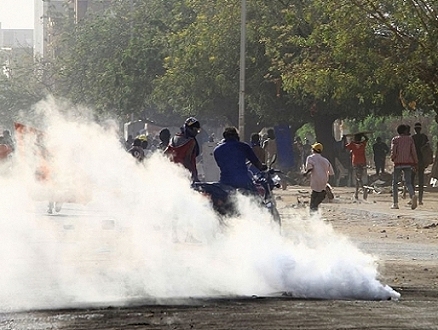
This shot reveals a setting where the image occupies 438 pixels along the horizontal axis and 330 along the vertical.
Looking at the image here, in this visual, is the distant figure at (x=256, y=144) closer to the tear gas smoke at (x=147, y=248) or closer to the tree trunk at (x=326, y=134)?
the tear gas smoke at (x=147, y=248)

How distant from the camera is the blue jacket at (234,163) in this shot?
14.4m

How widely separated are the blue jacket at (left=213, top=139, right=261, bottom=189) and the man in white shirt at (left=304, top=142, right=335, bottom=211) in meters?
6.80

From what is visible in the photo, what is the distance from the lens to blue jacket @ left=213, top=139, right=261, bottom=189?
14.4 meters

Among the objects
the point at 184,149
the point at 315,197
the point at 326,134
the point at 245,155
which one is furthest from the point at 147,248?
the point at 326,134

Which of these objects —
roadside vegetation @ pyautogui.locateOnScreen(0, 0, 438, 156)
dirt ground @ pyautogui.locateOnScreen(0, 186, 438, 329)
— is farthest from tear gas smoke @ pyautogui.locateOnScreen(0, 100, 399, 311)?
roadside vegetation @ pyautogui.locateOnScreen(0, 0, 438, 156)

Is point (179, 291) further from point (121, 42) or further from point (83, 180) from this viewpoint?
point (121, 42)

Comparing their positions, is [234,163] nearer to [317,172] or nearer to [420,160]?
[317,172]

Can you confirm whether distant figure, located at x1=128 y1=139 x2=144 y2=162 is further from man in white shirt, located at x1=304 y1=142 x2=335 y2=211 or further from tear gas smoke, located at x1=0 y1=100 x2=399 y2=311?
Result: man in white shirt, located at x1=304 y1=142 x2=335 y2=211

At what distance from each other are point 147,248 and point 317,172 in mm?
8770

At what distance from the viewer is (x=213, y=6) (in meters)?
48.9

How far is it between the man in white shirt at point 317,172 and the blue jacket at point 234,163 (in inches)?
268

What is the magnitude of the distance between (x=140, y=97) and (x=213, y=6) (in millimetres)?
12411

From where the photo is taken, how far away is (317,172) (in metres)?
21.5

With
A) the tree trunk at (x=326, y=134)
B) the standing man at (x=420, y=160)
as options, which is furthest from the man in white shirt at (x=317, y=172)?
the tree trunk at (x=326, y=134)
